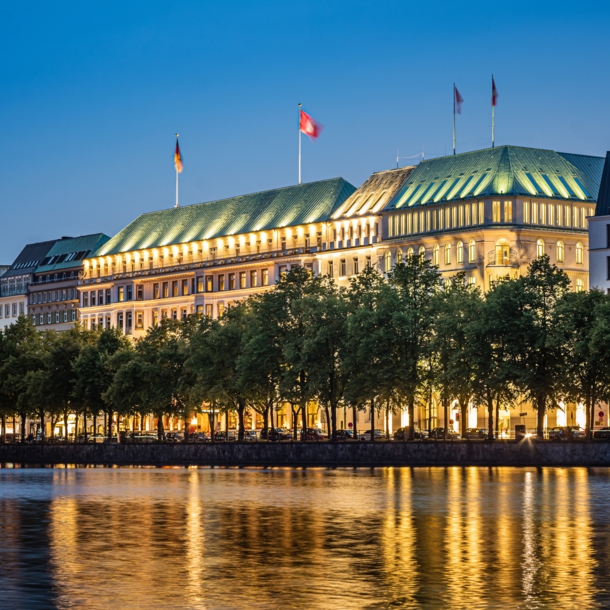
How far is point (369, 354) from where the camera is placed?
449 ft

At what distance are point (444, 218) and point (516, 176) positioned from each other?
1065 cm

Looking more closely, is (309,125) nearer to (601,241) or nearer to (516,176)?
(516,176)

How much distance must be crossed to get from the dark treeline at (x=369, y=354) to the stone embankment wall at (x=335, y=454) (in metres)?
5.54

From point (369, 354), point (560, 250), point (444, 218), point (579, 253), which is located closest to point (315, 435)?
point (369, 354)

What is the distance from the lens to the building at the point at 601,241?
539 ft

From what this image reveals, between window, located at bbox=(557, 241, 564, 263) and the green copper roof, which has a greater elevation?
the green copper roof

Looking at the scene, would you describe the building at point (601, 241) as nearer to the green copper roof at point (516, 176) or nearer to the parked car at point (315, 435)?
the green copper roof at point (516, 176)

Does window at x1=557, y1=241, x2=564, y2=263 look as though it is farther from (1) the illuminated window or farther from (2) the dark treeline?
(2) the dark treeline

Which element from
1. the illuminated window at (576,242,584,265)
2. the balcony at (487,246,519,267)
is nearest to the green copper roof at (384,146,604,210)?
the illuminated window at (576,242,584,265)

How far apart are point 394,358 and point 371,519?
66230mm

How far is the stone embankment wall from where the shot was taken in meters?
122

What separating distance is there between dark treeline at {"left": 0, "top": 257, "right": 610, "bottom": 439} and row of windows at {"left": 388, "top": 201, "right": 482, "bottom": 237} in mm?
31967

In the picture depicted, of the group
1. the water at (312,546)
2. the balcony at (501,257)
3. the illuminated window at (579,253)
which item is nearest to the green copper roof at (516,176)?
the illuminated window at (579,253)

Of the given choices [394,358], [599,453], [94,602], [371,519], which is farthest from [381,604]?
[394,358]
